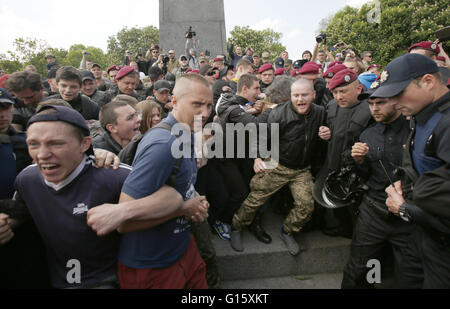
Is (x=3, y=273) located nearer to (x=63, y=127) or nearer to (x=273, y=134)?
(x=63, y=127)

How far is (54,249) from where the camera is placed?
67.6 inches

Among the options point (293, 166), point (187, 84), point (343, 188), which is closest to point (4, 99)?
point (187, 84)

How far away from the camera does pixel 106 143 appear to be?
106 inches

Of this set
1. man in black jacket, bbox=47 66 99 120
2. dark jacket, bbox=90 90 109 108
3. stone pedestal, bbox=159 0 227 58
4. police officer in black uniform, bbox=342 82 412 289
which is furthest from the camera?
stone pedestal, bbox=159 0 227 58

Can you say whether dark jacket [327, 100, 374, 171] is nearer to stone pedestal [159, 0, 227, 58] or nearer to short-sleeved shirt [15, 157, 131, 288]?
short-sleeved shirt [15, 157, 131, 288]

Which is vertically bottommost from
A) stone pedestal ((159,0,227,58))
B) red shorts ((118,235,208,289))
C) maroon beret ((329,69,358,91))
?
red shorts ((118,235,208,289))

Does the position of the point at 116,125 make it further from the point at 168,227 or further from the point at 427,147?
the point at 427,147

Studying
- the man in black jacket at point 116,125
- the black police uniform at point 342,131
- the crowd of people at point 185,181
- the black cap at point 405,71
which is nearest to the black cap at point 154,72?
the crowd of people at point 185,181

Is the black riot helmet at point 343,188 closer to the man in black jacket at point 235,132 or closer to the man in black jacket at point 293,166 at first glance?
the man in black jacket at point 293,166

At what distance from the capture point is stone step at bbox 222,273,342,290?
322 centimetres

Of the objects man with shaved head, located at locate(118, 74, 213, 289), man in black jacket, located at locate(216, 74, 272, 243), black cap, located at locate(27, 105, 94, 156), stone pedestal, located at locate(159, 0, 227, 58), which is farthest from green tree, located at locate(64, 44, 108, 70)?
man with shaved head, located at locate(118, 74, 213, 289)

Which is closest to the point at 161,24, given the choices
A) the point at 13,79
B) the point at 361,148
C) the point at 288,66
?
the point at 288,66

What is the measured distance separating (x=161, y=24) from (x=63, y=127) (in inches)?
779

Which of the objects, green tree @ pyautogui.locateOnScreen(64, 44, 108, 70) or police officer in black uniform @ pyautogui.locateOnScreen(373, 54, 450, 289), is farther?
green tree @ pyautogui.locateOnScreen(64, 44, 108, 70)
